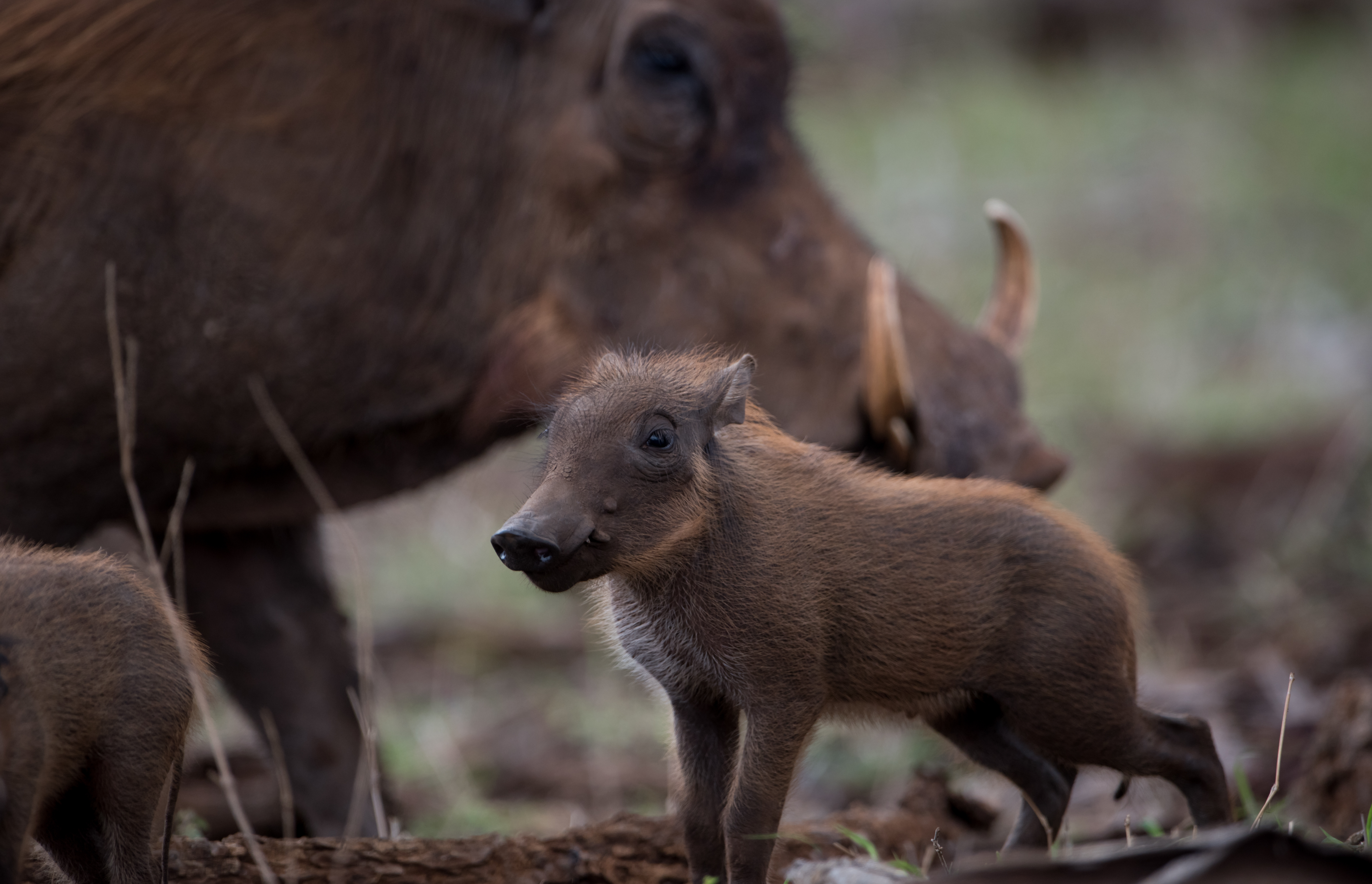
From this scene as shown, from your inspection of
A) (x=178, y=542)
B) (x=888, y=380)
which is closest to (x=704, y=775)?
(x=888, y=380)

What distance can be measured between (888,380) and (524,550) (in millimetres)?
1438

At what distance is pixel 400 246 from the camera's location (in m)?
3.38

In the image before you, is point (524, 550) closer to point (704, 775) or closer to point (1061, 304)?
point (704, 775)

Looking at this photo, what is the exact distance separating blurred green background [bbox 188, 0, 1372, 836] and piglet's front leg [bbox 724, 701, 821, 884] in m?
0.37

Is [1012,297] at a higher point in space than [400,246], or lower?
lower

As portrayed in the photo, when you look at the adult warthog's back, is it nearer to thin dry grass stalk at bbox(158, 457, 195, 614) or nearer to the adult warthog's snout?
thin dry grass stalk at bbox(158, 457, 195, 614)

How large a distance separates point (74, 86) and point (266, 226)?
0.45 m

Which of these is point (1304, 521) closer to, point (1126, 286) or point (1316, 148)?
point (1126, 286)

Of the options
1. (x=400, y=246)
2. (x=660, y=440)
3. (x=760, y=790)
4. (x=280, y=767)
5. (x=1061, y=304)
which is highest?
(x=660, y=440)

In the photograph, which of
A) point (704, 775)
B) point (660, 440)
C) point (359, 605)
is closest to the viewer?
point (660, 440)

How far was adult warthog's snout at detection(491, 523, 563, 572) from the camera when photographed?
1.88m

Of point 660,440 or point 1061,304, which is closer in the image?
point 660,440

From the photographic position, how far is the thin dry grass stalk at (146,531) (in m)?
2.05

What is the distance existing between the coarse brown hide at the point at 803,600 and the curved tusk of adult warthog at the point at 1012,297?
137 centimetres
